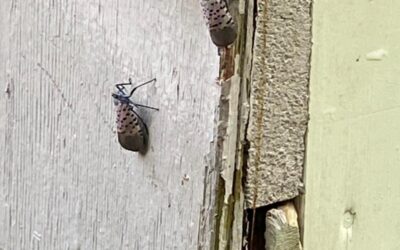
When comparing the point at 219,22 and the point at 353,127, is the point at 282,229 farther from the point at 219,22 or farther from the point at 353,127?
the point at 219,22

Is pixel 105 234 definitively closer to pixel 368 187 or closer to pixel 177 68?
pixel 177 68

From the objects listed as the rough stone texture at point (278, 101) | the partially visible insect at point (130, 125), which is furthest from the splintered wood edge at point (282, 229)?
the partially visible insect at point (130, 125)

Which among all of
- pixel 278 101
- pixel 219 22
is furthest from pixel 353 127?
pixel 219 22

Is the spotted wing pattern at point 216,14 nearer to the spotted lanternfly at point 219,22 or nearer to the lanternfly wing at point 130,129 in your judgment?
the spotted lanternfly at point 219,22

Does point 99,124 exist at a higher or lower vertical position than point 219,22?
lower

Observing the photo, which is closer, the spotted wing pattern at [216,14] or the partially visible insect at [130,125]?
the spotted wing pattern at [216,14]

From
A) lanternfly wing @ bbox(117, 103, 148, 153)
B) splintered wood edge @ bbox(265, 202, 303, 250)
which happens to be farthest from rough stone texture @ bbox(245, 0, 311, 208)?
lanternfly wing @ bbox(117, 103, 148, 153)
